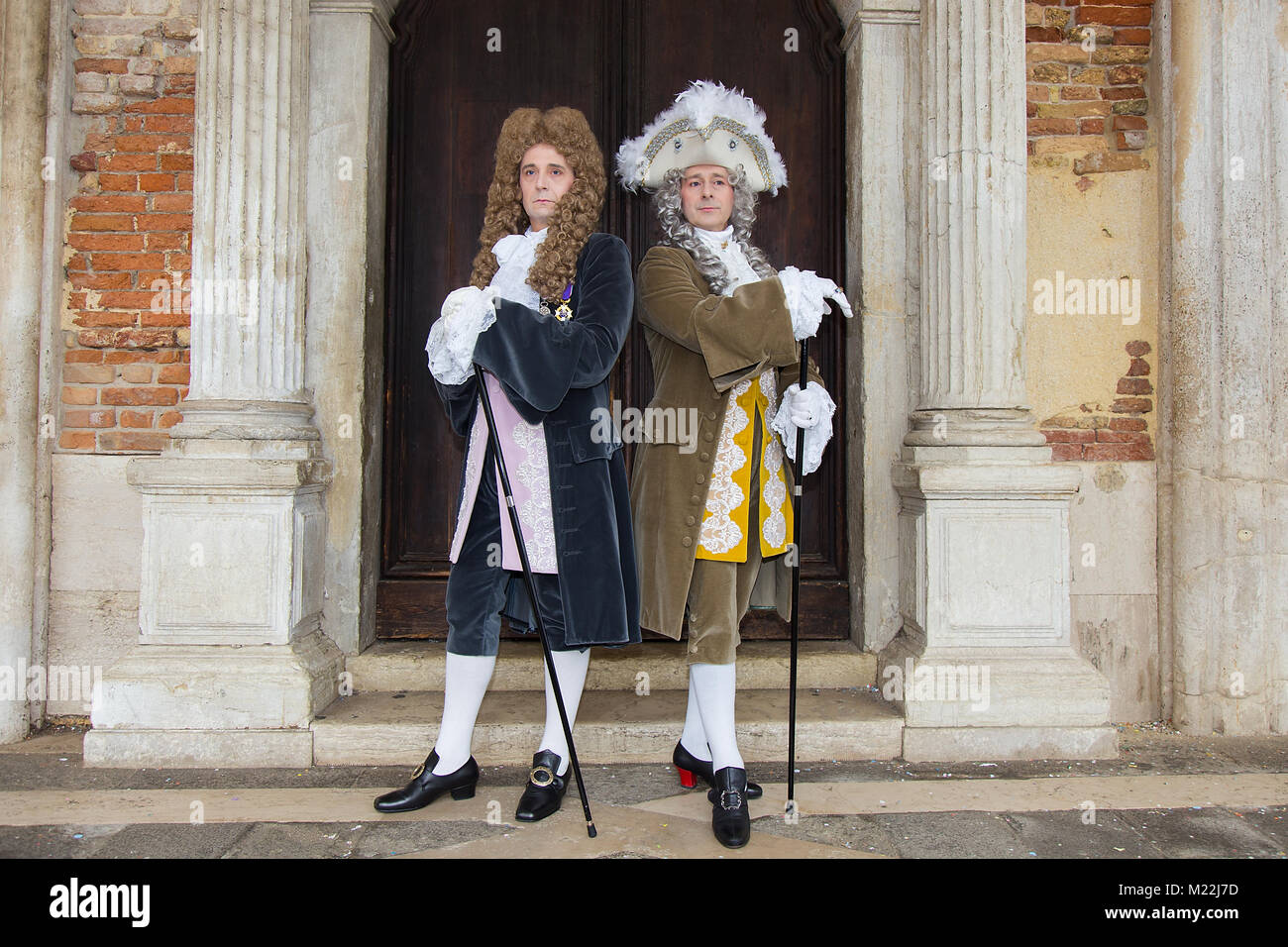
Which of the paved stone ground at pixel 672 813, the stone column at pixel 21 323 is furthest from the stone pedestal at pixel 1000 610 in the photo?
the stone column at pixel 21 323

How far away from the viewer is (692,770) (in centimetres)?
293

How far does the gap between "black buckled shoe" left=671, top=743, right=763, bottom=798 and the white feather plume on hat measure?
193 centimetres

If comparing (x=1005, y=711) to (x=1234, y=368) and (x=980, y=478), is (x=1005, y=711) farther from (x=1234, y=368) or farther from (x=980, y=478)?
(x=1234, y=368)

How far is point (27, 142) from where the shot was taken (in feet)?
12.1

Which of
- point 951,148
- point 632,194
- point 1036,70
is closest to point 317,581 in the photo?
point 632,194

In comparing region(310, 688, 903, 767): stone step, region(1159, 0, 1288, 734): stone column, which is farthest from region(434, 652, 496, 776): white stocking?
region(1159, 0, 1288, 734): stone column

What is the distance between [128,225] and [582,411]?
249 cm

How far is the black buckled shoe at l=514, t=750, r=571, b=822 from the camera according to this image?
2.67m

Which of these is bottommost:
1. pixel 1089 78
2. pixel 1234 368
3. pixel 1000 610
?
pixel 1000 610

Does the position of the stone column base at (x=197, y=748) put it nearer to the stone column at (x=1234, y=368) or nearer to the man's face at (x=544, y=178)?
the man's face at (x=544, y=178)

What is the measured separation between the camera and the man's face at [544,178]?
9.05 ft

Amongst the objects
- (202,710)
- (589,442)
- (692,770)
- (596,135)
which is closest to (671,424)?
(589,442)

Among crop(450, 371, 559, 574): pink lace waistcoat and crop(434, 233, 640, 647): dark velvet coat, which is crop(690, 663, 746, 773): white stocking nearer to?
crop(434, 233, 640, 647): dark velvet coat

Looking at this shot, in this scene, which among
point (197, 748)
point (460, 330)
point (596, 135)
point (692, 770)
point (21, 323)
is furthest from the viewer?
point (596, 135)
